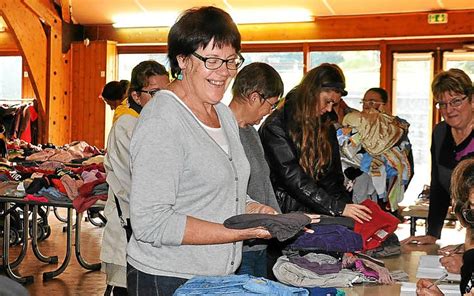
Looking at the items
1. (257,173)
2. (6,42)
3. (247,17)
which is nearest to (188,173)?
(257,173)

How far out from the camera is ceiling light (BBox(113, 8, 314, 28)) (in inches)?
468

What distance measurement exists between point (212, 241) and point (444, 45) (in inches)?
392

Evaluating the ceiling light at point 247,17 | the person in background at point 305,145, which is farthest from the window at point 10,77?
the person in background at point 305,145

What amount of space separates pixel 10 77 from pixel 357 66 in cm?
670

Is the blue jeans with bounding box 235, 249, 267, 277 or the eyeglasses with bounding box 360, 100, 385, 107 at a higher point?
the eyeglasses with bounding box 360, 100, 385, 107

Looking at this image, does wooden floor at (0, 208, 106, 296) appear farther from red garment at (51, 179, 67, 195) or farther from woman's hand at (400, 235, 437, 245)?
woman's hand at (400, 235, 437, 245)

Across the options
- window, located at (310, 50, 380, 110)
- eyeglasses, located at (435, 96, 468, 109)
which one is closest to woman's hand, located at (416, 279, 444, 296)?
eyeglasses, located at (435, 96, 468, 109)

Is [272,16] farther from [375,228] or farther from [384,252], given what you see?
[375,228]

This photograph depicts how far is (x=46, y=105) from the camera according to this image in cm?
1323

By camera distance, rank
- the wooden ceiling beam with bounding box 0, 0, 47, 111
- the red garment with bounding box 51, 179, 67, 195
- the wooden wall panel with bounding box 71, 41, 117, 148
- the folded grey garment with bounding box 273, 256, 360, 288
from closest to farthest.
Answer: the folded grey garment with bounding box 273, 256, 360, 288
the red garment with bounding box 51, 179, 67, 195
the wooden ceiling beam with bounding box 0, 0, 47, 111
the wooden wall panel with bounding box 71, 41, 117, 148

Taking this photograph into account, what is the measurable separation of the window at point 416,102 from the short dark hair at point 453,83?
7820 mm

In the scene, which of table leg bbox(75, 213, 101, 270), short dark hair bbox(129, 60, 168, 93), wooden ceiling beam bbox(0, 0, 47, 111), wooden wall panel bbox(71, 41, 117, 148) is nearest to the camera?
short dark hair bbox(129, 60, 168, 93)

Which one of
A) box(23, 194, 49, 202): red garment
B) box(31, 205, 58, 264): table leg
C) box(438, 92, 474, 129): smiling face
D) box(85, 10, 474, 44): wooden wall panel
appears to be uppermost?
box(85, 10, 474, 44): wooden wall panel

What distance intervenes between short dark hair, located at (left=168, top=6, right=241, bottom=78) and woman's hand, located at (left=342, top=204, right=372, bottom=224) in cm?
151
